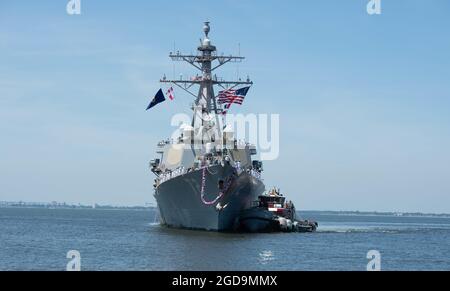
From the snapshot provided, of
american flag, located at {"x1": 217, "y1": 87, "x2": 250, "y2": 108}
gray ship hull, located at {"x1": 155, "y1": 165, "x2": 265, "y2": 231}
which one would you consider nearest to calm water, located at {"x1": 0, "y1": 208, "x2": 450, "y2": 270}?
gray ship hull, located at {"x1": 155, "y1": 165, "x2": 265, "y2": 231}

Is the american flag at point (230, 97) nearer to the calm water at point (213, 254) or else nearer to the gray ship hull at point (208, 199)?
the gray ship hull at point (208, 199)

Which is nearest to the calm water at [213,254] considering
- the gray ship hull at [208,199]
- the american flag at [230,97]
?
the gray ship hull at [208,199]

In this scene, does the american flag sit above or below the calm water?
above

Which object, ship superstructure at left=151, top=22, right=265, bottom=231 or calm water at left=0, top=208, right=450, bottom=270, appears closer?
calm water at left=0, top=208, right=450, bottom=270

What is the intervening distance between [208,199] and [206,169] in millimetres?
2205

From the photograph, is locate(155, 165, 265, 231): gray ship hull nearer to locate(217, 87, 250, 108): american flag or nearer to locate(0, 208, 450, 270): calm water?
locate(0, 208, 450, 270): calm water

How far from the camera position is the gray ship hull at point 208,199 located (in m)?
45.8

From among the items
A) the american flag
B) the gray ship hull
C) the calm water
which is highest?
the american flag

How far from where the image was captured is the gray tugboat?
1813 inches

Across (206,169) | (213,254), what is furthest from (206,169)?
(213,254)

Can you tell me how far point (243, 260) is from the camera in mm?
33000

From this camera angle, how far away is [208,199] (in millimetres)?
46094

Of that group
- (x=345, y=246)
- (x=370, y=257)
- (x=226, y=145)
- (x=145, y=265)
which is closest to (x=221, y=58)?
(x=226, y=145)
